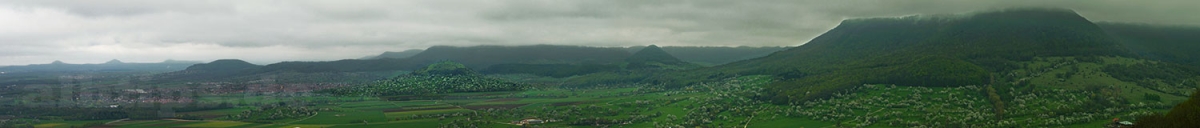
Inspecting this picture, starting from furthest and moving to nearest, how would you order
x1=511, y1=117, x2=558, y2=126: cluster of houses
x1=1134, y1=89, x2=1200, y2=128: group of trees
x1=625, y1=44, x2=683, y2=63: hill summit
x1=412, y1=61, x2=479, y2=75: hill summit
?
x1=625, y1=44, x2=683, y2=63: hill summit < x1=412, y1=61, x2=479, y2=75: hill summit < x1=511, y1=117, x2=558, y2=126: cluster of houses < x1=1134, y1=89, x2=1200, y2=128: group of trees

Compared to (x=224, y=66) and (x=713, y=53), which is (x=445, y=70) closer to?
(x=224, y=66)

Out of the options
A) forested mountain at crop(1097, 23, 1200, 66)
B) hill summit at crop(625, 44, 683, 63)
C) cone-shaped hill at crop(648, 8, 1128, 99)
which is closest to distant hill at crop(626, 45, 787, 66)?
hill summit at crop(625, 44, 683, 63)

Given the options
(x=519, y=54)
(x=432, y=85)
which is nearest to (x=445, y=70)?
(x=432, y=85)

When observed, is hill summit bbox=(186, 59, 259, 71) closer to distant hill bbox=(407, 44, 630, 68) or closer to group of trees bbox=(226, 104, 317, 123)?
distant hill bbox=(407, 44, 630, 68)

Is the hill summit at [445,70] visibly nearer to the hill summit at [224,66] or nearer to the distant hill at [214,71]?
the distant hill at [214,71]

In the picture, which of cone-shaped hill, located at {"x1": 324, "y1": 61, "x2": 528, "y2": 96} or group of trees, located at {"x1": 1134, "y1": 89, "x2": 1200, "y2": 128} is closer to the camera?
group of trees, located at {"x1": 1134, "y1": 89, "x2": 1200, "y2": 128}

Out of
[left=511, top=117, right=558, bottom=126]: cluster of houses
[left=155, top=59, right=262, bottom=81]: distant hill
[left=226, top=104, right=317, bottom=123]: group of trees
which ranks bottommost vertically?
[left=511, top=117, right=558, bottom=126]: cluster of houses

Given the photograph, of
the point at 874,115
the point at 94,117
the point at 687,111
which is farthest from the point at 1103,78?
the point at 94,117

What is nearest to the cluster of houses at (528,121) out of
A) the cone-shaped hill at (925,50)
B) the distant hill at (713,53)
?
the cone-shaped hill at (925,50)

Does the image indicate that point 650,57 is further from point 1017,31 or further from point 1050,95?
point 1050,95
